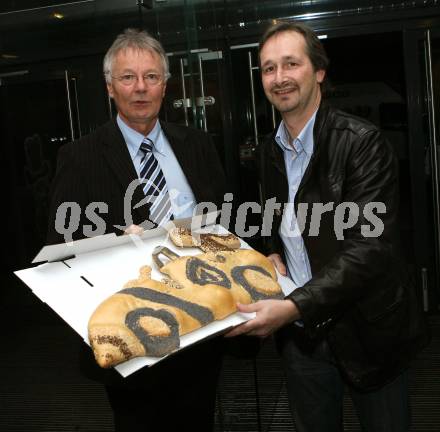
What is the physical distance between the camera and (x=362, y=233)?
1.34 m

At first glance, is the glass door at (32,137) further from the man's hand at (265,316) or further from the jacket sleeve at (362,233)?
the man's hand at (265,316)

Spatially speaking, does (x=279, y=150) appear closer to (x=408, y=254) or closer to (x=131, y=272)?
(x=131, y=272)

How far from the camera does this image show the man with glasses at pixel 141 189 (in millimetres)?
1404

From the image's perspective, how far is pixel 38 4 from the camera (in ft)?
13.2

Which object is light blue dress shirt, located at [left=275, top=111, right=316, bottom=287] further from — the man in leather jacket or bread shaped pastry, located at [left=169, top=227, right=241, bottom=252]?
bread shaped pastry, located at [left=169, top=227, right=241, bottom=252]

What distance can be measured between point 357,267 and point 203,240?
1.22 ft

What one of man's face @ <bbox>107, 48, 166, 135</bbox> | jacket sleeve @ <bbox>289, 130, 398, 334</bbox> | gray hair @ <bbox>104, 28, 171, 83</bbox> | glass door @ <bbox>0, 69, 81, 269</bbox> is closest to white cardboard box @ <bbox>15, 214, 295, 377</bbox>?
jacket sleeve @ <bbox>289, 130, 398, 334</bbox>

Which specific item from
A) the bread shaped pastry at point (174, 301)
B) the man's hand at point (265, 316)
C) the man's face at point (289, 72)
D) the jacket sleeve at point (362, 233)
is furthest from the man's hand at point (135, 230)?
the man's face at point (289, 72)

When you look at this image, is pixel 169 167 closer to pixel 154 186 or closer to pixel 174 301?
pixel 154 186

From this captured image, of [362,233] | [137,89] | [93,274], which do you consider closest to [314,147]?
[362,233]

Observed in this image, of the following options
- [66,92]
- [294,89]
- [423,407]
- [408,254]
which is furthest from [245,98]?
[294,89]

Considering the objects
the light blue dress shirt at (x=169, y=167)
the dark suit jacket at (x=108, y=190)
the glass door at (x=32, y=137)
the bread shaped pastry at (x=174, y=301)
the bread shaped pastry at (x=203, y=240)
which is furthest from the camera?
the glass door at (x=32, y=137)

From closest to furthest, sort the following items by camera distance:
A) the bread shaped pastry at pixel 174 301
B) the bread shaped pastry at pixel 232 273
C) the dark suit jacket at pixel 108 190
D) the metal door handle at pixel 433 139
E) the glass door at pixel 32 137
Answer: the bread shaped pastry at pixel 174 301 < the bread shaped pastry at pixel 232 273 < the dark suit jacket at pixel 108 190 < the metal door handle at pixel 433 139 < the glass door at pixel 32 137

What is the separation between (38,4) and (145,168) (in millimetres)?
3086
